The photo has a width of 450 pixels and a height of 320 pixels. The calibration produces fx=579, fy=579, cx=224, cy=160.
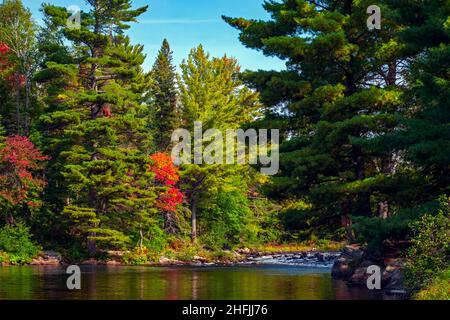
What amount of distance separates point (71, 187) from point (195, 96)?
19045 millimetres

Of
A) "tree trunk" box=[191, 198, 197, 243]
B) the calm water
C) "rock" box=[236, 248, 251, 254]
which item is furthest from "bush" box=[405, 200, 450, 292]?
"rock" box=[236, 248, 251, 254]

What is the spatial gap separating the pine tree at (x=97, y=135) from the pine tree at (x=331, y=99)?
13897 mm

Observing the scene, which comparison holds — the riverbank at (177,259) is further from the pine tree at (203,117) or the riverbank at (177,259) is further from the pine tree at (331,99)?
the pine tree at (331,99)

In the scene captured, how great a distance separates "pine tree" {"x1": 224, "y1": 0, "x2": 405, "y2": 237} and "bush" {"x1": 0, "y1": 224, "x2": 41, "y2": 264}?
18856 mm

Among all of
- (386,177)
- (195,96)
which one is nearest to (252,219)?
(195,96)

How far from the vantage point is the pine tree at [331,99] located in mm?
23906

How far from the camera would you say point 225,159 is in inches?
2060

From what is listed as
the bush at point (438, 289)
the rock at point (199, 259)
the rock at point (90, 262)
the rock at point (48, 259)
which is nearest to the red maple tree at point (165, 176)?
the rock at point (199, 259)

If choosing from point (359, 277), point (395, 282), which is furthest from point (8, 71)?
point (395, 282)

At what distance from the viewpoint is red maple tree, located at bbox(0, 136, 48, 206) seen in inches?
1496

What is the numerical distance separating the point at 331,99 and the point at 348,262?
7176 mm

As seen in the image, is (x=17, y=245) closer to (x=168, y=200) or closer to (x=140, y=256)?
(x=140, y=256)
